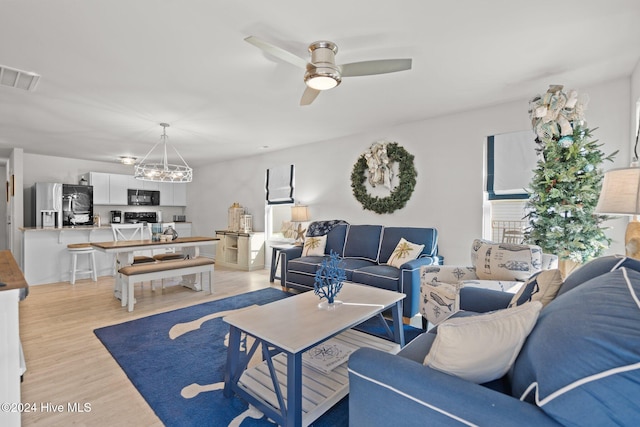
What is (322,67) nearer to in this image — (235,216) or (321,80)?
(321,80)

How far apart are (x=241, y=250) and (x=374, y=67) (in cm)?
504

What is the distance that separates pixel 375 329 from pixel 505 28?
2834 mm

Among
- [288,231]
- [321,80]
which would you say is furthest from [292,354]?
[288,231]

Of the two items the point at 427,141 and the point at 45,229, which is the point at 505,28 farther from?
the point at 45,229

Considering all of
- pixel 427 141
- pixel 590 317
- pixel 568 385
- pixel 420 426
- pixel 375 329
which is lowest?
pixel 375 329

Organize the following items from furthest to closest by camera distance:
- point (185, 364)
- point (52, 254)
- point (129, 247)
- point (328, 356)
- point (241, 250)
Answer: point (241, 250) < point (52, 254) < point (129, 247) < point (185, 364) < point (328, 356)

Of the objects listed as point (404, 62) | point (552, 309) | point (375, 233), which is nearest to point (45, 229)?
point (375, 233)

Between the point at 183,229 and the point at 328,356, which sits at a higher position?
the point at 183,229

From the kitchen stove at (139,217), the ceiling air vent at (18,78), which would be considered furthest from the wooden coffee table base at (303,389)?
the kitchen stove at (139,217)

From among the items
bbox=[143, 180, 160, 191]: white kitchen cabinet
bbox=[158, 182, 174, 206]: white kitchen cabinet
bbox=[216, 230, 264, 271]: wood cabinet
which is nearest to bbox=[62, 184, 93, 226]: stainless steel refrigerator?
bbox=[143, 180, 160, 191]: white kitchen cabinet

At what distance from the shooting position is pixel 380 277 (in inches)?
137

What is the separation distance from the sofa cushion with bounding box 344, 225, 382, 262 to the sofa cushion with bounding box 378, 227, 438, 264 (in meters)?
0.11

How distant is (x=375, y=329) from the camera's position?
3170 mm

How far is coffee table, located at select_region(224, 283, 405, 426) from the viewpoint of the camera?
161 centimetres
